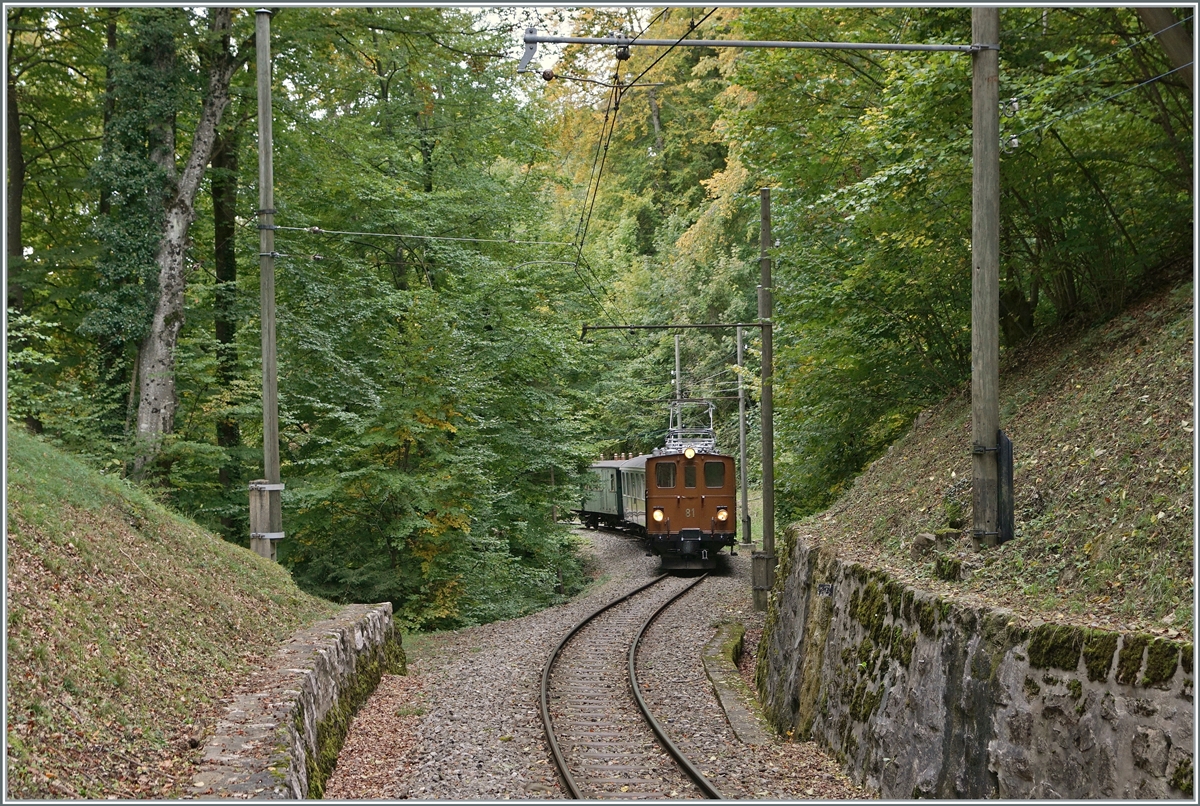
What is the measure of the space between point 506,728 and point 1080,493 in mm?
6033

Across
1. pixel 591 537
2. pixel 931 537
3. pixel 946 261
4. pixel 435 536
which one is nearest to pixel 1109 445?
pixel 931 537

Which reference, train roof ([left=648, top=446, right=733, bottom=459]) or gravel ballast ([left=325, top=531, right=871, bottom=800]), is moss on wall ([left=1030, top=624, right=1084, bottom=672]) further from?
train roof ([left=648, top=446, right=733, bottom=459])

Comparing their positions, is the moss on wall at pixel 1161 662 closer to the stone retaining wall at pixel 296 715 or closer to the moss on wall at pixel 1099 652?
the moss on wall at pixel 1099 652

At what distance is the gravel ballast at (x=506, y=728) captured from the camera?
26.8ft

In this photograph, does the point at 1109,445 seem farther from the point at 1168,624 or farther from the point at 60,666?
the point at 60,666

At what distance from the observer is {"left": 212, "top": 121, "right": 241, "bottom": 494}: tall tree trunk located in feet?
58.2

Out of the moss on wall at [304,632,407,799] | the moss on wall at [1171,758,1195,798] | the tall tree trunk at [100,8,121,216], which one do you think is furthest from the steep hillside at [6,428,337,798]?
the tall tree trunk at [100,8,121,216]

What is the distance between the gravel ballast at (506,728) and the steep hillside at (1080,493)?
7.28 feet

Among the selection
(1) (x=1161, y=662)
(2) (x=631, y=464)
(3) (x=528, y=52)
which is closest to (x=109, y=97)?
(3) (x=528, y=52)

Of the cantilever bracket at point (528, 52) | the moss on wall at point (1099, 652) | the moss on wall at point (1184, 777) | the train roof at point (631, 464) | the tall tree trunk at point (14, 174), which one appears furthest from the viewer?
the train roof at point (631, 464)

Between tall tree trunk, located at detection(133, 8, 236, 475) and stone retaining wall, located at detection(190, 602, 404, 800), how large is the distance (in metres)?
5.43

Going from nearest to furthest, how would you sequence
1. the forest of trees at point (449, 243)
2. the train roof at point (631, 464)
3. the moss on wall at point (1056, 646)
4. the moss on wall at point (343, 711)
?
the moss on wall at point (1056, 646) < the moss on wall at point (343, 711) < the forest of trees at point (449, 243) < the train roof at point (631, 464)

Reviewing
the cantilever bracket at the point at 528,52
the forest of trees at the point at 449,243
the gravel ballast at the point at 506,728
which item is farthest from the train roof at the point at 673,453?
the cantilever bracket at the point at 528,52

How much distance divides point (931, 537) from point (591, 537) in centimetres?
2758
